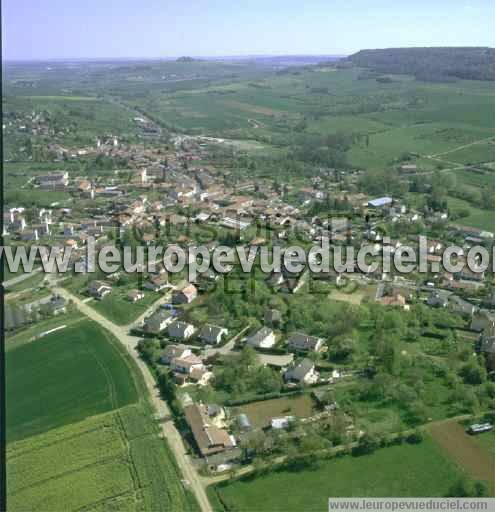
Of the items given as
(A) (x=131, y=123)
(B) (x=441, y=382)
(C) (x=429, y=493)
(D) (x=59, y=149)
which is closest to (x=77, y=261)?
(B) (x=441, y=382)

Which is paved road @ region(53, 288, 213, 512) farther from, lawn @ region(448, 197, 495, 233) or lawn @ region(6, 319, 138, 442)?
lawn @ region(448, 197, 495, 233)

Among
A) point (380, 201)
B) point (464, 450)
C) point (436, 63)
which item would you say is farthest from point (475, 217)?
point (436, 63)

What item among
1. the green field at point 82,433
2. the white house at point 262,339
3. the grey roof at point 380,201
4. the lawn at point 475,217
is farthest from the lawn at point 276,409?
the grey roof at point 380,201

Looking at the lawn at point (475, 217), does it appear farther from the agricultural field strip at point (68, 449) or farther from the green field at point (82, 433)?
the agricultural field strip at point (68, 449)

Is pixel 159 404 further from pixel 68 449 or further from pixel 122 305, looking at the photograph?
pixel 122 305

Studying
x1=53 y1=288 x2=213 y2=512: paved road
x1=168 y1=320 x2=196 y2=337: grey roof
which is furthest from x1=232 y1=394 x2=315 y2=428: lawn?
x1=168 y1=320 x2=196 y2=337: grey roof
